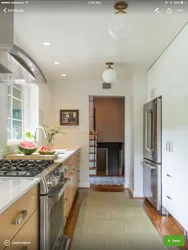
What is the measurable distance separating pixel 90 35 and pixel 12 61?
1205mm

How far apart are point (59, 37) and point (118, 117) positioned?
438 centimetres

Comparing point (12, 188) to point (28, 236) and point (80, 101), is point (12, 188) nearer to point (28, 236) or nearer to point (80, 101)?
point (28, 236)

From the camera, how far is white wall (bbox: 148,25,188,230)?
2309 mm

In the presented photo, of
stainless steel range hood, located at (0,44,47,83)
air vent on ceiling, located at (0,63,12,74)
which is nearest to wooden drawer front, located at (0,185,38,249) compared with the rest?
stainless steel range hood, located at (0,44,47,83)

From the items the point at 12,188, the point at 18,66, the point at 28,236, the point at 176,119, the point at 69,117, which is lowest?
the point at 28,236

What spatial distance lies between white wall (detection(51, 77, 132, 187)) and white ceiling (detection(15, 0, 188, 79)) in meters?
0.93

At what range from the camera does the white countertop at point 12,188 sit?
95 cm

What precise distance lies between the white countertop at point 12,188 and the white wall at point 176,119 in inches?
62.9

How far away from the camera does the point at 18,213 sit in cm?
109

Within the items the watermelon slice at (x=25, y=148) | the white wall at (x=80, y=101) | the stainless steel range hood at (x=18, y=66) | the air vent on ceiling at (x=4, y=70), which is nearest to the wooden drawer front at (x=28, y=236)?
the stainless steel range hood at (x=18, y=66)

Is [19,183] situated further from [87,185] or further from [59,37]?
[87,185]

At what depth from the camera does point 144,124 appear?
152 inches

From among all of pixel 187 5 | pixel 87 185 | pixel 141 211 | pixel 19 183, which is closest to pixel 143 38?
pixel 187 5

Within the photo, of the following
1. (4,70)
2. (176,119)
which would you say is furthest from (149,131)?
(4,70)
